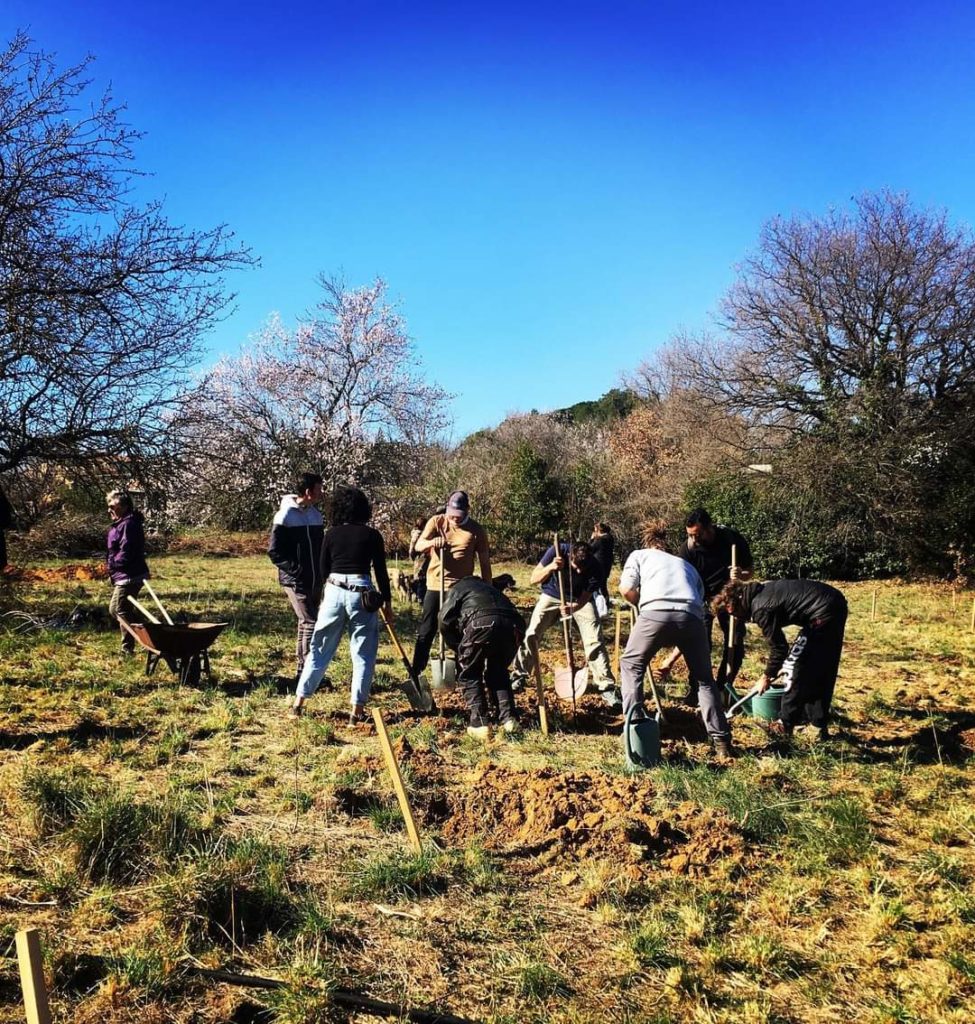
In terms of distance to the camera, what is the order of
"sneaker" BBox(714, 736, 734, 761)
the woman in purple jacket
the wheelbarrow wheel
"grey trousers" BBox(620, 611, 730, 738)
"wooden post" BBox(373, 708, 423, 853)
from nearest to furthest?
"wooden post" BBox(373, 708, 423, 853), "grey trousers" BBox(620, 611, 730, 738), "sneaker" BBox(714, 736, 734, 761), the wheelbarrow wheel, the woman in purple jacket

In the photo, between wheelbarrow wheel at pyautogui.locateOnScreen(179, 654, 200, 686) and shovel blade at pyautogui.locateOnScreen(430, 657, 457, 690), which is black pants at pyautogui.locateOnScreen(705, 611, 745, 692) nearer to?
shovel blade at pyautogui.locateOnScreen(430, 657, 457, 690)

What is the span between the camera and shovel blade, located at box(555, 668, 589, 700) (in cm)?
669

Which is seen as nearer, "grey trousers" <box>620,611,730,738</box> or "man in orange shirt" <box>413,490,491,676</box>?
"grey trousers" <box>620,611,730,738</box>

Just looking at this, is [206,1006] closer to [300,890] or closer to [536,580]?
[300,890]

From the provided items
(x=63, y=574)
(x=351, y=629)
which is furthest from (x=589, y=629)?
(x=63, y=574)

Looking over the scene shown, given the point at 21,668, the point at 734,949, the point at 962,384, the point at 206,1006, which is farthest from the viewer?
the point at 962,384

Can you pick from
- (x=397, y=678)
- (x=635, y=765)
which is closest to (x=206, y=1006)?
(x=635, y=765)

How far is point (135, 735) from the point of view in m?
5.66

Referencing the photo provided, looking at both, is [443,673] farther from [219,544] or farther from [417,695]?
[219,544]

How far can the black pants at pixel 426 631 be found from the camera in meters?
6.91

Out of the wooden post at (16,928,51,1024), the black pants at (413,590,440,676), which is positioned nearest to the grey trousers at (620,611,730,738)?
the black pants at (413,590,440,676)

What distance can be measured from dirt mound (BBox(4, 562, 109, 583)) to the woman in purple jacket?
311 inches

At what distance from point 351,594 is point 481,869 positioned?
8.31 feet

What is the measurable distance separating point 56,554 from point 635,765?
18.7 meters
